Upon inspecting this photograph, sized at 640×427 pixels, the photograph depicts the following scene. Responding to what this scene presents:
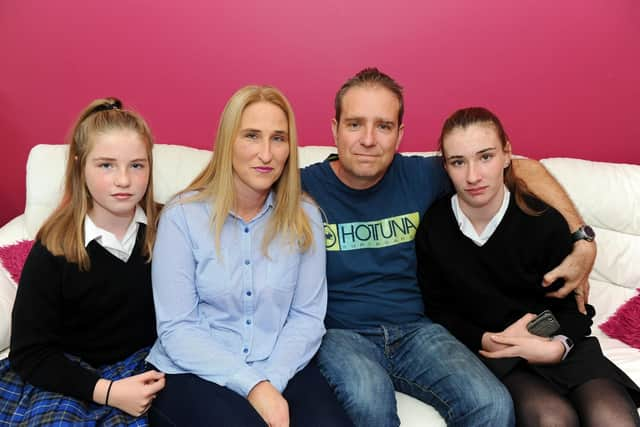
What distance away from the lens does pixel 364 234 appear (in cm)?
166

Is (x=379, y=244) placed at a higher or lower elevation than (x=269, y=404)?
higher

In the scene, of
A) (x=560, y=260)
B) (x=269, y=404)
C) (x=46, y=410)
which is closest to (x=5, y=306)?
(x=46, y=410)

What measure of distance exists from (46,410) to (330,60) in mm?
1645

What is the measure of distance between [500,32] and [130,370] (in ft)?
6.12

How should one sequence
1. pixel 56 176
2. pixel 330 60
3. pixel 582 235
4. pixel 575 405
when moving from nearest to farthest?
1. pixel 575 405
2. pixel 582 235
3. pixel 56 176
4. pixel 330 60

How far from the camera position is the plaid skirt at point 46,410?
4.18 ft

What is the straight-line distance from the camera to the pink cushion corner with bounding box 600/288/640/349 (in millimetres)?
1773

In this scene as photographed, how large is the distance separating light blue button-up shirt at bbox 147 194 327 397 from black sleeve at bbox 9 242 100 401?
190mm

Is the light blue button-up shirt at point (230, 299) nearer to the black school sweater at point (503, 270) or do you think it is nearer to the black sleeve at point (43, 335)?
the black sleeve at point (43, 335)

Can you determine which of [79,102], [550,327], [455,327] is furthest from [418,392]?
[79,102]

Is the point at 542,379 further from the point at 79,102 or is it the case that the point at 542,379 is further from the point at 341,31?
the point at 79,102

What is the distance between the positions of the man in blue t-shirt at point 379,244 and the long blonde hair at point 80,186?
51 cm

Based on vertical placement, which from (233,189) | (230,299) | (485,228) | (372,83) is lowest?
(230,299)

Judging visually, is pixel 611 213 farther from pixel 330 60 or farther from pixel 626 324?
pixel 330 60
